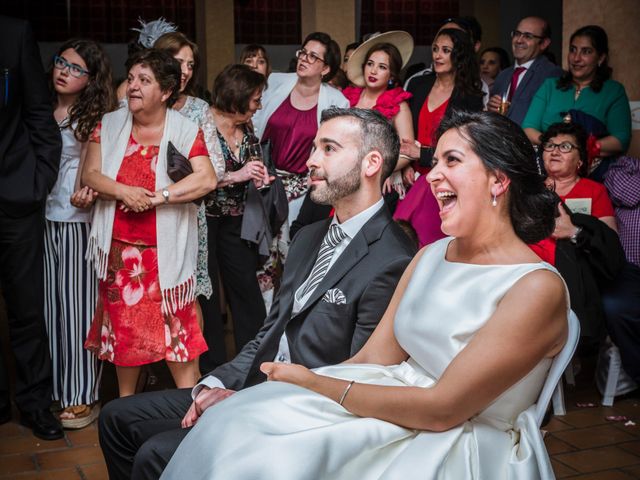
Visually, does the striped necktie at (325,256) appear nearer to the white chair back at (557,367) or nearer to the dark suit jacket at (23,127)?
the white chair back at (557,367)

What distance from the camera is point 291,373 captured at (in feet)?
6.64

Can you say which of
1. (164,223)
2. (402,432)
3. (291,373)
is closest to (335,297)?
(291,373)

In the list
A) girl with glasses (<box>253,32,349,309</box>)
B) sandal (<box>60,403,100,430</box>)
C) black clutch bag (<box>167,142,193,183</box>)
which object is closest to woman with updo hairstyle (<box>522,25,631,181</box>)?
girl with glasses (<box>253,32,349,309</box>)

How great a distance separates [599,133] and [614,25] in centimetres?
81

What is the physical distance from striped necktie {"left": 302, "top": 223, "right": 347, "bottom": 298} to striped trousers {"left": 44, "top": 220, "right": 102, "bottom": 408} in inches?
67.3

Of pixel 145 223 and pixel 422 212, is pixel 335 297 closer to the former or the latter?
pixel 145 223

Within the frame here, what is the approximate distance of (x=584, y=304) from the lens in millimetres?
4266

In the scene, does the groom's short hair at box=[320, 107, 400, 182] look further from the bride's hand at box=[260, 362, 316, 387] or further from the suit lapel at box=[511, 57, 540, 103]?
the suit lapel at box=[511, 57, 540, 103]

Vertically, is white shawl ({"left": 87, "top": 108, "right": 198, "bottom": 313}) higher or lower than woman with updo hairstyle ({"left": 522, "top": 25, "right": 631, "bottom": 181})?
lower

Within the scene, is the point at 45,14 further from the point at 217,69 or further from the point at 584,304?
the point at 584,304

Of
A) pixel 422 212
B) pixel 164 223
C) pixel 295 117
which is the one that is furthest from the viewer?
pixel 295 117

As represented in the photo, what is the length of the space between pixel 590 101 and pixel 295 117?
1.70 meters

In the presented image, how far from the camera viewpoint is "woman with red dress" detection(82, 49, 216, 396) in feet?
12.5

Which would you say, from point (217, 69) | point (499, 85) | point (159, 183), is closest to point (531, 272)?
point (159, 183)
